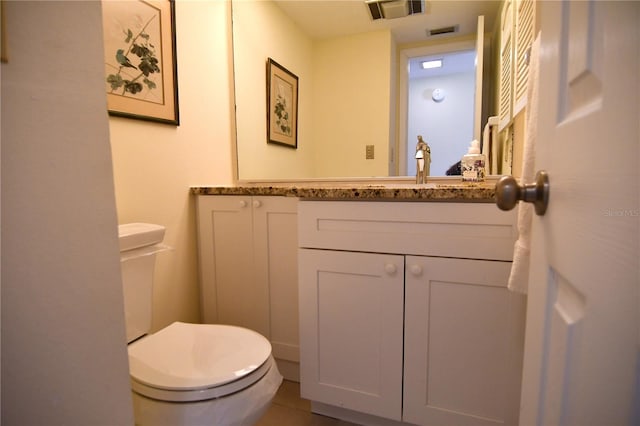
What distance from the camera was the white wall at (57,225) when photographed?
40 centimetres

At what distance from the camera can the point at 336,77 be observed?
1.79m

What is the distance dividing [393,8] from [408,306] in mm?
1461

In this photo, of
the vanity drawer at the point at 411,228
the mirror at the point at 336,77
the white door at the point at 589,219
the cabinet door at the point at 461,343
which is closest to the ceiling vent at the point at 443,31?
the mirror at the point at 336,77

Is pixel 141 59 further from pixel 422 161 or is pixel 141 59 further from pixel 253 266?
pixel 422 161

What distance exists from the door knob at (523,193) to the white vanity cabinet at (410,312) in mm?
579

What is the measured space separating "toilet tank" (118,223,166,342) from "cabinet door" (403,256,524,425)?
35.8 inches

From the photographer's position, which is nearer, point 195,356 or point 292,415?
point 195,356

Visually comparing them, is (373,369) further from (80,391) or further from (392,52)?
(392,52)

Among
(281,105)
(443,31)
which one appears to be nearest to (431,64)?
(443,31)

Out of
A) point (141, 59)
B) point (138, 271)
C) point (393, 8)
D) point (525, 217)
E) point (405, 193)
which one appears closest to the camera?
point (525, 217)

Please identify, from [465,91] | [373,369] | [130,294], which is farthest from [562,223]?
[465,91]

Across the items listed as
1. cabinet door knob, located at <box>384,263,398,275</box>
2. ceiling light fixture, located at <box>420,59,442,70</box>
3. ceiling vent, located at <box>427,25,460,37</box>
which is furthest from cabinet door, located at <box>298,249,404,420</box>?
ceiling vent, located at <box>427,25,460,37</box>

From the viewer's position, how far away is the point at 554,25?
0.41 metres

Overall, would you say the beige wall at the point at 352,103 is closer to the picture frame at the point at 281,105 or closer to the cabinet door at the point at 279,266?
the picture frame at the point at 281,105
